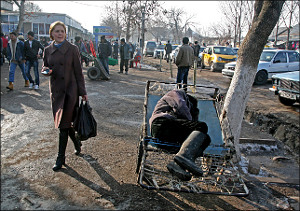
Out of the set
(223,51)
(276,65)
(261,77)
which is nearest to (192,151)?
(261,77)

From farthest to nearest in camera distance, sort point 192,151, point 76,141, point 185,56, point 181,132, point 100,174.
Answer: point 185,56, point 76,141, point 100,174, point 181,132, point 192,151

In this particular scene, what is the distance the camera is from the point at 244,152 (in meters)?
5.18

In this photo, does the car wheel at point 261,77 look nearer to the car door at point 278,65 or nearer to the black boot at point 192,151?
the car door at point 278,65

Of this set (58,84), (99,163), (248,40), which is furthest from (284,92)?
(58,84)

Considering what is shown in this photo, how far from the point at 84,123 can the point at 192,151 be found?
151 cm

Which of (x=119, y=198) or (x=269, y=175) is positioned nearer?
(x=119, y=198)

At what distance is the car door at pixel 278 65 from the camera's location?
13133mm

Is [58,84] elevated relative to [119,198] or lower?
elevated

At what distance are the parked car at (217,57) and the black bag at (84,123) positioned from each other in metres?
15.9

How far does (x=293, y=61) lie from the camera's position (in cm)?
1337

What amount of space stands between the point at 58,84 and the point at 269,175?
3408 millimetres

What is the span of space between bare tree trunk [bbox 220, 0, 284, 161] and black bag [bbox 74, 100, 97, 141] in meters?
1.88

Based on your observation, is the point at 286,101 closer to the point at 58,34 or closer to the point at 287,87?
the point at 287,87

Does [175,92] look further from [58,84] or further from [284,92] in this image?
[284,92]
